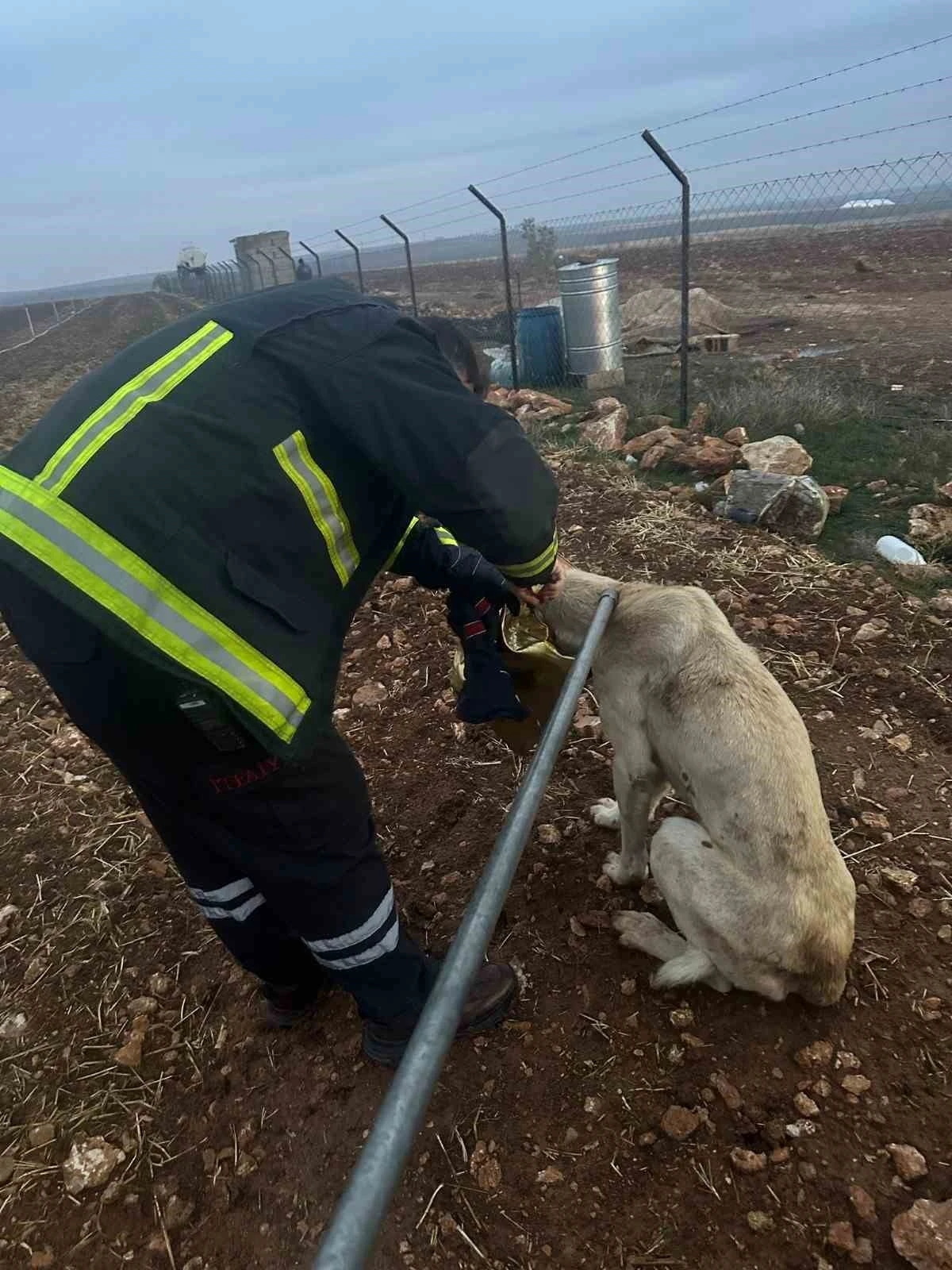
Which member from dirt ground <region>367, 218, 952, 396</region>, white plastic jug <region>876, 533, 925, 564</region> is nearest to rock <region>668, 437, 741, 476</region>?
white plastic jug <region>876, 533, 925, 564</region>

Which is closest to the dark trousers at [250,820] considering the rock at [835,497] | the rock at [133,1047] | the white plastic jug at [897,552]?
the rock at [133,1047]

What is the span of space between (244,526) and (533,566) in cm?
72

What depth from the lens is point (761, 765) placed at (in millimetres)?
2416

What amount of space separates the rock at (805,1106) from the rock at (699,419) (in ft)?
20.8

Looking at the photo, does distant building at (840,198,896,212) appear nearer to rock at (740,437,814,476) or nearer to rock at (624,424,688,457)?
rock at (624,424,688,457)

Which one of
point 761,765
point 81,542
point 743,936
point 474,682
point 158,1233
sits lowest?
point 158,1233

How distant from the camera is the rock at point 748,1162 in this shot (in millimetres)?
2174

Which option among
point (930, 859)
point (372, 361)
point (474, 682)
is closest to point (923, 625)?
point (930, 859)

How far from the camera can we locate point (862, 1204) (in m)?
2.05

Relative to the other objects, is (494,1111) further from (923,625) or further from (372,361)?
(923,625)

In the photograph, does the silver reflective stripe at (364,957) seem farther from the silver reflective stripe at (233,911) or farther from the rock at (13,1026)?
the rock at (13,1026)

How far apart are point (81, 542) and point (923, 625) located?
4072mm

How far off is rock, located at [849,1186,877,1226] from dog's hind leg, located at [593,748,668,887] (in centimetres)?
117

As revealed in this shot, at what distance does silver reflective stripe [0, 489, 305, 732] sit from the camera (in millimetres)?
1613
